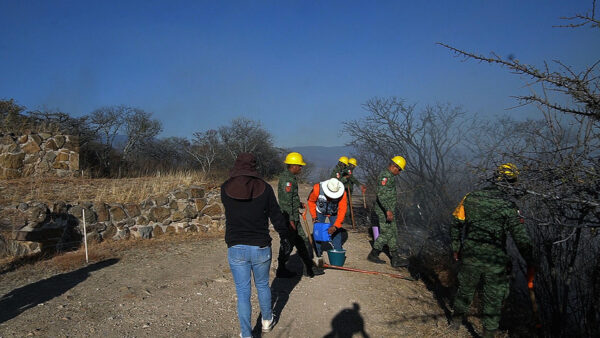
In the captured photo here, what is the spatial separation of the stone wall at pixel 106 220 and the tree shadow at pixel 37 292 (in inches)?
56.8

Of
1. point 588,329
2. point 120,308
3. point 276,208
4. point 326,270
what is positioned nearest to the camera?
point 276,208

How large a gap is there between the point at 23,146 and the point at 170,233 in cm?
584

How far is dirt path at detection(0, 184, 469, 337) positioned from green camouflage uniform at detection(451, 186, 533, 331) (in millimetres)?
789

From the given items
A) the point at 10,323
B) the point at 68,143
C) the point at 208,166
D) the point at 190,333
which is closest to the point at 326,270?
the point at 190,333

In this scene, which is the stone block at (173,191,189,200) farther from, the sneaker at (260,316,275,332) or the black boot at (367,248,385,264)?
the sneaker at (260,316,275,332)

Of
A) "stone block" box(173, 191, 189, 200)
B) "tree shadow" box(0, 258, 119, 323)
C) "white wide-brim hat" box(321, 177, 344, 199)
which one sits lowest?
"tree shadow" box(0, 258, 119, 323)

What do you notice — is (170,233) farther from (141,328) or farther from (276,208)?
(276,208)

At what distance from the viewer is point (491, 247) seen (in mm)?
4020

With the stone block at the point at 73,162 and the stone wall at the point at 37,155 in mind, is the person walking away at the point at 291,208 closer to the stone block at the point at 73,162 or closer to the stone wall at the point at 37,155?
the stone wall at the point at 37,155

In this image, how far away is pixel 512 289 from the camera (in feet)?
20.0

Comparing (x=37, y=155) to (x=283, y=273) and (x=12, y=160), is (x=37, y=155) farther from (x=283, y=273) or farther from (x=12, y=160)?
(x=283, y=273)

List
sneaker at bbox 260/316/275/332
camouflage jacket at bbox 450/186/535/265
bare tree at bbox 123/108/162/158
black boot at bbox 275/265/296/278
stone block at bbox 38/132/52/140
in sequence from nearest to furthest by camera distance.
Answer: camouflage jacket at bbox 450/186/535/265, sneaker at bbox 260/316/275/332, black boot at bbox 275/265/296/278, stone block at bbox 38/132/52/140, bare tree at bbox 123/108/162/158

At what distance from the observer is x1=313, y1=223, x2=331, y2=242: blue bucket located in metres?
6.47

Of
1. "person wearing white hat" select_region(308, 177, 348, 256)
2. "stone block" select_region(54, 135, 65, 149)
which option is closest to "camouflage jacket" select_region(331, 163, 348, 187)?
"person wearing white hat" select_region(308, 177, 348, 256)
